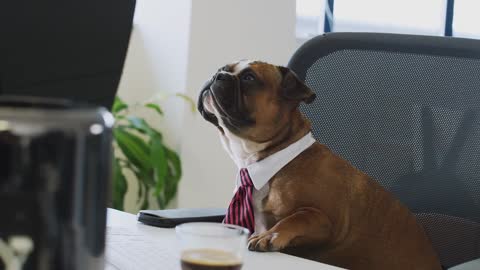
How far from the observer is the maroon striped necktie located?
112cm

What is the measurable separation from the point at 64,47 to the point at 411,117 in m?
0.81

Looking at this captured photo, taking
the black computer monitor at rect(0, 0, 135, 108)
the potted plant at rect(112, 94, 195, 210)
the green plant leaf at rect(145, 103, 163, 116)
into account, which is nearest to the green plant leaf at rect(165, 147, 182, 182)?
the potted plant at rect(112, 94, 195, 210)

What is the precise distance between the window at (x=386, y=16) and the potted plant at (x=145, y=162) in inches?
54.7

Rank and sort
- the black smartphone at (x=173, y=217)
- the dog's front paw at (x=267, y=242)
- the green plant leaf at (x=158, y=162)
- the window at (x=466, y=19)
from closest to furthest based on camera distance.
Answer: the dog's front paw at (x=267, y=242)
the black smartphone at (x=173, y=217)
the green plant leaf at (x=158, y=162)
the window at (x=466, y=19)

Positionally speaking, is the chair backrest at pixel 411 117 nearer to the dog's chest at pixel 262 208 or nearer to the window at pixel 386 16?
the dog's chest at pixel 262 208

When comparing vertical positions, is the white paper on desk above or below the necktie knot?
above

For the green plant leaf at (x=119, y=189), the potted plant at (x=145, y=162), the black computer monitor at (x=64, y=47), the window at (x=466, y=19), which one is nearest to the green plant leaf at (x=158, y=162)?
the potted plant at (x=145, y=162)

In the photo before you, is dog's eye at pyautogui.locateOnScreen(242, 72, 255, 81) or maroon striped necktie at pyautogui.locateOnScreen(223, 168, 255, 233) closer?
maroon striped necktie at pyautogui.locateOnScreen(223, 168, 255, 233)

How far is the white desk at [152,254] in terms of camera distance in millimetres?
764

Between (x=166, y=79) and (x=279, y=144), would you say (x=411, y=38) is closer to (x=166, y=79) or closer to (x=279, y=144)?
(x=279, y=144)

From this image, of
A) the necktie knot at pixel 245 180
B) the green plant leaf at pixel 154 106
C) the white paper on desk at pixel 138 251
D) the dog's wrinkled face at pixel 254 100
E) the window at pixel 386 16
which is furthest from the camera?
the window at pixel 386 16

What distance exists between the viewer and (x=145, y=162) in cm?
278

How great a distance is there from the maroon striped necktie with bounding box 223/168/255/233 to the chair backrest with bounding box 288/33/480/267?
25cm

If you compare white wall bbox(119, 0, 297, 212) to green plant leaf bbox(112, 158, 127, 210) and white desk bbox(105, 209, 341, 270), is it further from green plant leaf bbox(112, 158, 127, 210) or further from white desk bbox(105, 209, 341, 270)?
white desk bbox(105, 209, 341, 270)
